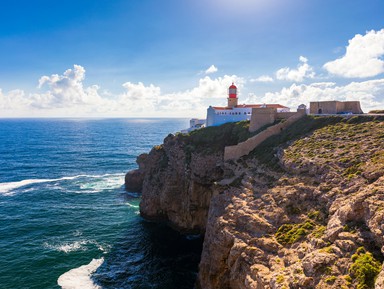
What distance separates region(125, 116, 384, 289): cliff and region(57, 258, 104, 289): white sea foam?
51.4ft

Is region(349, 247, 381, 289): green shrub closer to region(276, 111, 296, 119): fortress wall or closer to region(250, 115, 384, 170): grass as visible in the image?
region(250, 115, 384, 170): grass

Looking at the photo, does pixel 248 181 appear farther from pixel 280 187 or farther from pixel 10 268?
pixel 10 268

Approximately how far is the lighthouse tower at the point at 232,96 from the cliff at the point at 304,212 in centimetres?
3213

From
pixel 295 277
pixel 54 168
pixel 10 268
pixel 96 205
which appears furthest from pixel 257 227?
pixel 54 168

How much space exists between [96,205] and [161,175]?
18.0 metres

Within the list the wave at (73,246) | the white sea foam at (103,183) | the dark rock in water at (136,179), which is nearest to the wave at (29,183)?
the white sea foam at (103,183)

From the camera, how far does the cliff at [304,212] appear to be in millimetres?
19734

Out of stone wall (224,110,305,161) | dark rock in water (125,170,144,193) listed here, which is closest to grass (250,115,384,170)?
stone wall (224,110,305,161)

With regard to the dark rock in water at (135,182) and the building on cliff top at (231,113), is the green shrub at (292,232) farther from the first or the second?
the dark rock in water at (135,182)

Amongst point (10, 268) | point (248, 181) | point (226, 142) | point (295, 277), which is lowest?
point (10, 268)

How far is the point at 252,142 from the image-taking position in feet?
161

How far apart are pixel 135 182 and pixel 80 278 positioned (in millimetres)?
40647

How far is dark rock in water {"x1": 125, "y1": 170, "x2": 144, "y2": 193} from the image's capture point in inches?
3145

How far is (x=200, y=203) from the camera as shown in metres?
54.5
